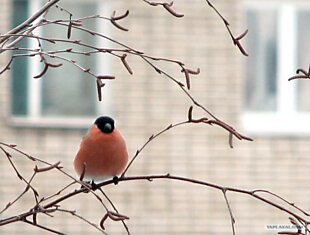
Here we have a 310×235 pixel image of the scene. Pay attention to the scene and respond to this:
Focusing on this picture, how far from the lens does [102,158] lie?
11.5ft

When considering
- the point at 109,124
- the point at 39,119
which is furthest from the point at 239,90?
the point at 109,124

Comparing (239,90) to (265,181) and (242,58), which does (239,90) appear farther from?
(265,181)

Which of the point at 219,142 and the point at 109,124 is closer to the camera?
the point at 109,124

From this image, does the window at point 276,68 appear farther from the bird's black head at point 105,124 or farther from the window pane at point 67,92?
the bird's black head at point 105,124

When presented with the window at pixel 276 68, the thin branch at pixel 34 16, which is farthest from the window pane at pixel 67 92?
the thin branch at pixel 34 16

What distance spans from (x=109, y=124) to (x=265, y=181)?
517 centimetres

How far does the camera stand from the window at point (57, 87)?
27.9ft

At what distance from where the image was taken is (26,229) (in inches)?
344

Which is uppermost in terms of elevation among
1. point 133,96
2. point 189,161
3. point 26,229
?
point 133,96

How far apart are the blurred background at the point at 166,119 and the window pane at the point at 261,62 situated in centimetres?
1

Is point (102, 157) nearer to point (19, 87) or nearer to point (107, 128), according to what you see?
point (107, 128)

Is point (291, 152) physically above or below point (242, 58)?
below

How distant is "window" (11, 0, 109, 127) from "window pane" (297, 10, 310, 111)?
5.53 ft

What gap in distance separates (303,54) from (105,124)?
553cm
